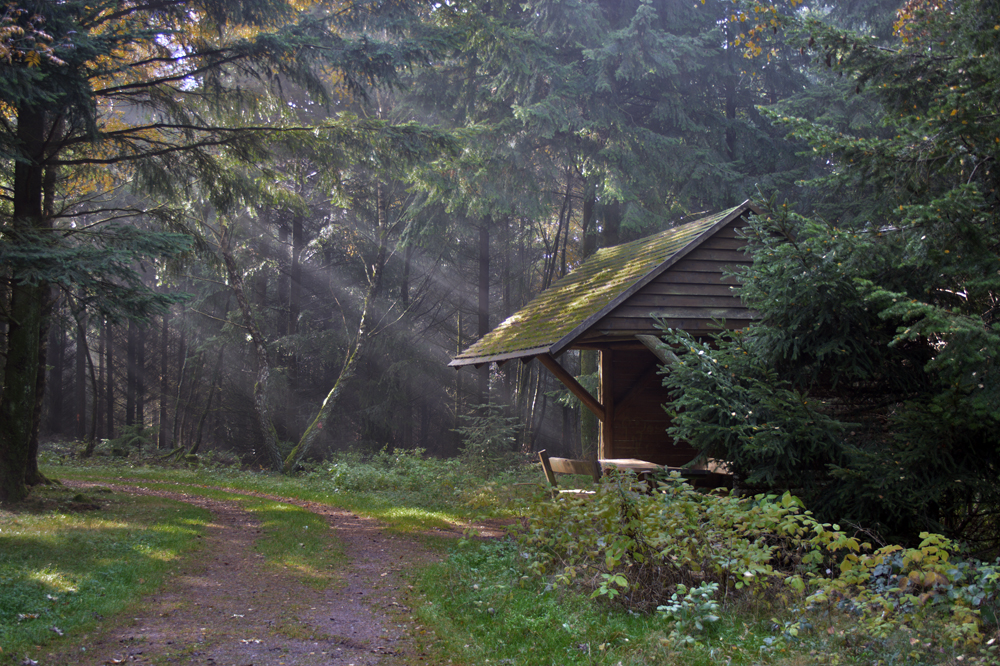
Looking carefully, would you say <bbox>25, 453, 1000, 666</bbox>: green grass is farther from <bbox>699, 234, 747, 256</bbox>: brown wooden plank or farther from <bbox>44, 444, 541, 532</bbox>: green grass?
<bbox>699, 234, 747, 256</bbox>: brown wooden plank

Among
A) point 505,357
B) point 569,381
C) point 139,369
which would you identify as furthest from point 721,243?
point 139,369

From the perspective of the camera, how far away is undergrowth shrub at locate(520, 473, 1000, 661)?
4453 millimetres

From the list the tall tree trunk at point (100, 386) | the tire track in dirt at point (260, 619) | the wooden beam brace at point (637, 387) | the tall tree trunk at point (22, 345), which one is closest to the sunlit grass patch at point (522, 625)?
the tire track in dirt at point (260, 619)

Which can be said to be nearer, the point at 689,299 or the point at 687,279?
the point at 689,299

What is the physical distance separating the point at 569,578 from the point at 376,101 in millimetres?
21630

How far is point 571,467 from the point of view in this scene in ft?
29.9

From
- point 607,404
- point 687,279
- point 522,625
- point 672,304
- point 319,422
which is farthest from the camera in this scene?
point 319,422

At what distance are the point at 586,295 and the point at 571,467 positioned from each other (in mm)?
3763

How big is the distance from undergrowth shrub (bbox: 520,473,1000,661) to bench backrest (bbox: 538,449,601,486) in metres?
1.43

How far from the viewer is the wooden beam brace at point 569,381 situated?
425 inches

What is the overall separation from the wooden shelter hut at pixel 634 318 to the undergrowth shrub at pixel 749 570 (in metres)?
3.15

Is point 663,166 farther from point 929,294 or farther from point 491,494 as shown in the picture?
point 929,294

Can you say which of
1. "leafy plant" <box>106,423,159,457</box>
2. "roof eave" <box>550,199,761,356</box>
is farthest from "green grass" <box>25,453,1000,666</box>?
"leafy plant" <box>106,423,159,457</box>

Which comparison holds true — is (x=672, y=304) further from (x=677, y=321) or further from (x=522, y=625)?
(x=522, y=625)
